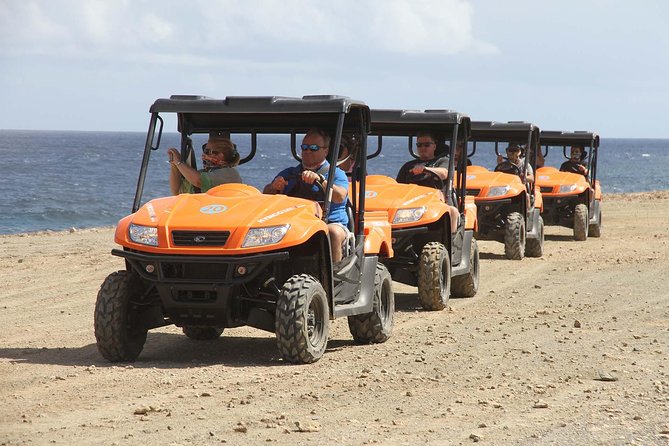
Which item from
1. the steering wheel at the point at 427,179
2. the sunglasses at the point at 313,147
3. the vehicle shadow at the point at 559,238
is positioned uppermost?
the sunglasses at the point at 313,147

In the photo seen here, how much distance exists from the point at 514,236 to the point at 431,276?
5.50 m

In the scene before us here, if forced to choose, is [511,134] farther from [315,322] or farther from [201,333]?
[315,322]

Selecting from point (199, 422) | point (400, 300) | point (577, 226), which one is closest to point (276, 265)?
point (199, 422)

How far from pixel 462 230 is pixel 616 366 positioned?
14.9 feet

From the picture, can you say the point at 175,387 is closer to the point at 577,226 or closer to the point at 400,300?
the point at 400,300

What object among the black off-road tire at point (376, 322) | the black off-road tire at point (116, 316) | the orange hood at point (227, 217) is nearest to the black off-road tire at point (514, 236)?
the black off-road tire at point (376, 322)

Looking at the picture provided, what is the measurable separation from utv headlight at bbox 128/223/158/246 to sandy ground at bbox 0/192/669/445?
847 millimetres

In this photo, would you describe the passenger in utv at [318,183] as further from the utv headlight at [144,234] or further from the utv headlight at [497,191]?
the utv headlight at [497,191]

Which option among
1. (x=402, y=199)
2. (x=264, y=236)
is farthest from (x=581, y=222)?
(x=264, y=236)

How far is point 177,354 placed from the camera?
9211mm

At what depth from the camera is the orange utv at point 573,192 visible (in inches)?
824

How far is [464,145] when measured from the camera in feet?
43.6

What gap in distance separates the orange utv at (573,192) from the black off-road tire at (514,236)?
12.4ft

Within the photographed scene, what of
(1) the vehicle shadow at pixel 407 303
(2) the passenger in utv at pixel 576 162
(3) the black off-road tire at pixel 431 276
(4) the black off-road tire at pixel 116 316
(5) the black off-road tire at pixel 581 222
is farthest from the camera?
(2) the passenger in utv at pixel 576 162
